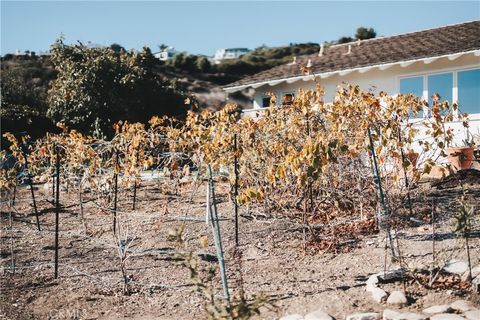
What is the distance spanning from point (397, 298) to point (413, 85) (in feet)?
36.9

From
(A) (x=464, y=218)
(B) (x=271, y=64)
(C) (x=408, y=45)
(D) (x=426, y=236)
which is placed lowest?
(D) (x=426, y=236)

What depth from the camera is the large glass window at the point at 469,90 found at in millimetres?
13375

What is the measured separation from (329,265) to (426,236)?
155 centimetres

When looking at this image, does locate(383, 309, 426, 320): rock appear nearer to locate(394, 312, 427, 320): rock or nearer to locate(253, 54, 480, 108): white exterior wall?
locate(394, 312, 427, 320): rock

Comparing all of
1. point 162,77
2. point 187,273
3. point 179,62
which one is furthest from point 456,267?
point 179,62

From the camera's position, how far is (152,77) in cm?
2283

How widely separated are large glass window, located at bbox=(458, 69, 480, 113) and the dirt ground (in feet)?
18.5

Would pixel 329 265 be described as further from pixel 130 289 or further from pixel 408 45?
pixel 408 45

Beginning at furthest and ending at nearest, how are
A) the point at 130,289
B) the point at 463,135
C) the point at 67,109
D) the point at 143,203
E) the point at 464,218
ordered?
the point at 67,109 → the point at 463,135 → the point at 143,203 → the point at 130,289 → the point at 464,218

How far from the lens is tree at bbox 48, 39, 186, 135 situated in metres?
19.7

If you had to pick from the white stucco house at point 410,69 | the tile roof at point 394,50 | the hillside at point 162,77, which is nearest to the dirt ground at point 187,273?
the white stucco house at point 410,69

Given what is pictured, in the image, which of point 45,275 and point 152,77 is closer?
point 45,275

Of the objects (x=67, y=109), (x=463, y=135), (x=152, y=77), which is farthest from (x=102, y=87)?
(x=463, y=135)

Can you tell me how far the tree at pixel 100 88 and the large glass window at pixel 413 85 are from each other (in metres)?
11.2
